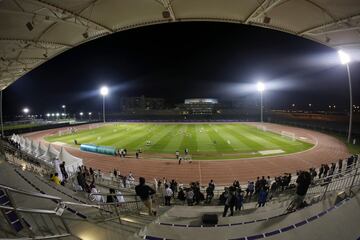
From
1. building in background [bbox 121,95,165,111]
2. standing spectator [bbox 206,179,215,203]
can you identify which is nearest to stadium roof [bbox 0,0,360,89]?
standing spectator [bbox 206,179,215,203]

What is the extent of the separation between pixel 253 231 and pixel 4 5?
12421 millimetres

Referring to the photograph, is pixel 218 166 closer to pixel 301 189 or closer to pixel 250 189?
pixel 250 189

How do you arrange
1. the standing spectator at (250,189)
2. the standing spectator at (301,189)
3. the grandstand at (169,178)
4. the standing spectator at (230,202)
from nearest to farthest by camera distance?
the grandstand at (169,178) < the standing spectator at (301,189) < the standing spectator at (230,202) < the standing spectator at (250,189)

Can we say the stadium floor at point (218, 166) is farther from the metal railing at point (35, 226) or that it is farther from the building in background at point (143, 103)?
the building in background at point (143, 103)

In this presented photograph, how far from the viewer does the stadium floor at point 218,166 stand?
2267cm

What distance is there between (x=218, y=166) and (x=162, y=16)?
1777 centimetres

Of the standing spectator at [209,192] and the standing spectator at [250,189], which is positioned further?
the standing spectator at [250,189]

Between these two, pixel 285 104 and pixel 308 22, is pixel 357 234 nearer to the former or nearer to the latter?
pixel 308 22

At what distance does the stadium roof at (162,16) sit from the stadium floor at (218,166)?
1367cm

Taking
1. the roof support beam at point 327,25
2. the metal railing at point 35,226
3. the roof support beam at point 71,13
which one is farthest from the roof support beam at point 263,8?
the metal railing at point 35,226

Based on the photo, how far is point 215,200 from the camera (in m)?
14.9

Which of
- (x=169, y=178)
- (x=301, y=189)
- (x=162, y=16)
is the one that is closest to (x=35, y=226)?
(x=301, y=189)

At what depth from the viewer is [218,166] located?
2541cm

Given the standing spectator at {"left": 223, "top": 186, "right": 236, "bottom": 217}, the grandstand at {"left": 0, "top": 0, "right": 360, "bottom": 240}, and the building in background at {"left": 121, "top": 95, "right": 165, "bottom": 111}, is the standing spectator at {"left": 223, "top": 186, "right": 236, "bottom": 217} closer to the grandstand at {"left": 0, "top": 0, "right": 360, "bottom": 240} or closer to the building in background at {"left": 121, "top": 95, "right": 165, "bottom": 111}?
the grandstand at {"left": 0, "top": 0, "right": 360, "bottom": 240}
